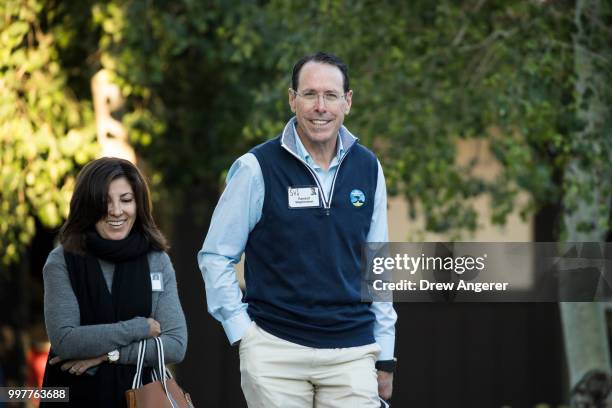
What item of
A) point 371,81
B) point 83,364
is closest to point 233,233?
point 83,364

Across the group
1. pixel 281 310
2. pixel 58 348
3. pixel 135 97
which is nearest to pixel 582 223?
pixel 281 310

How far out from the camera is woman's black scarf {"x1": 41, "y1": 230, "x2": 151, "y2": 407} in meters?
3.76

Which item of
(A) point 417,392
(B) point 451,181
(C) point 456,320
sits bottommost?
(A) point 417,392

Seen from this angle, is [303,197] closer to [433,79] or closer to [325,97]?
[325,97]

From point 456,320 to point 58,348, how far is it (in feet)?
26.0

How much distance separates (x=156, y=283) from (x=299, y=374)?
0.59m

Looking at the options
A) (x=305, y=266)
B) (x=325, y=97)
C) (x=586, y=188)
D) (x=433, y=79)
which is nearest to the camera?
(x=305, y=266)

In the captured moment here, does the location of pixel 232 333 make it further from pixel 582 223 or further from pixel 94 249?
pixel 582 223

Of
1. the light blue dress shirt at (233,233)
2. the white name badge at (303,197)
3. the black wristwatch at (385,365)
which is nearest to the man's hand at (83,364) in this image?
the light blue dress shirt at (233,233)

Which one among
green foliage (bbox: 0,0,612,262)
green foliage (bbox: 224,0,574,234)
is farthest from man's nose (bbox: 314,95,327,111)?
green foliage (bbox: 224,0,574,234)

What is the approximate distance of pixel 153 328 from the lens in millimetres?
3828

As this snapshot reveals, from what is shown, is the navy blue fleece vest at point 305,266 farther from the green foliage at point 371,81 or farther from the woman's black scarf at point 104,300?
the green foliage at point 371,81

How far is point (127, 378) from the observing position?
3783 millimetres

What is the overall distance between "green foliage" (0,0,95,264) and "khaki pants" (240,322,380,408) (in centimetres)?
444
